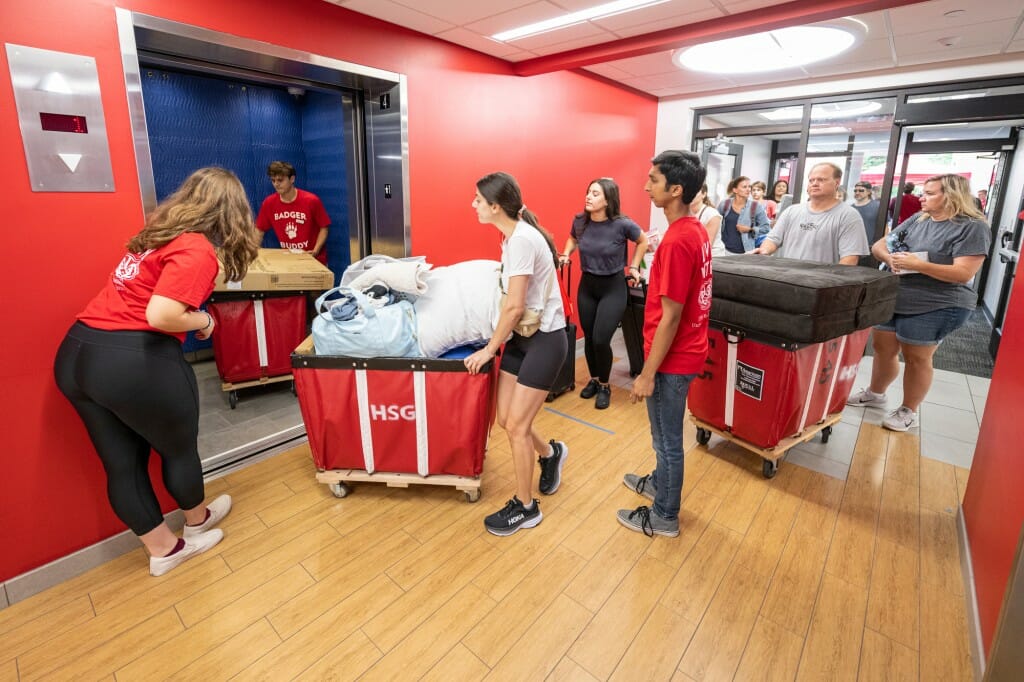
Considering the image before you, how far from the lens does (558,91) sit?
4.46m

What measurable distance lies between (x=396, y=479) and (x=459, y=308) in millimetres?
928

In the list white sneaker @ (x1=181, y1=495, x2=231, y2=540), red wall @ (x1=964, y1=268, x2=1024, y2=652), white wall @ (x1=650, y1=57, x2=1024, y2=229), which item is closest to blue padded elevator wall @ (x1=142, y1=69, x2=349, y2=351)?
white sneaker @ (x1=181, y1=495, x2=231, y2=540)

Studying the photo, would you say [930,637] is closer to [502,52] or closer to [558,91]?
[502,52]

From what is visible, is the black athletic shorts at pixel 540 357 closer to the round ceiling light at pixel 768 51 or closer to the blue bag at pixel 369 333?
the blue bag at pixel 369 333

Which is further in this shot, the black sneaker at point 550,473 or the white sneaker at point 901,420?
the white sneaker at point 901,420

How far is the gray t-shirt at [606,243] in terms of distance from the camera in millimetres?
3580

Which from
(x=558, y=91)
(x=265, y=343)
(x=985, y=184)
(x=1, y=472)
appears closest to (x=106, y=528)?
(x=1, y=472)

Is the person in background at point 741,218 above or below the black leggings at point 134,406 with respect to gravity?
above

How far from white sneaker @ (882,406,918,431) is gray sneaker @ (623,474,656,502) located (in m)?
1.98

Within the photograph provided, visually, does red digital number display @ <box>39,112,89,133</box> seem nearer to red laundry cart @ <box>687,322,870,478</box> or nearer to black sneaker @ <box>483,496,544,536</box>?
black sneaker @ <box>483,496,544,536</box>

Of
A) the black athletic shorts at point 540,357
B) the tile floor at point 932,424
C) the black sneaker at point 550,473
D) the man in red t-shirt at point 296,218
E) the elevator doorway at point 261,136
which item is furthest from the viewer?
the man in red t-shirt at point 296,218

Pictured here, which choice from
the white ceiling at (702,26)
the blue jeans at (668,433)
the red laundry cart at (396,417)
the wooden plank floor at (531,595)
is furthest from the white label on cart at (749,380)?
the white ceiling at (702,26)

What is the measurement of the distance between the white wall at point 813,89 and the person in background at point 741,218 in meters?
0.90

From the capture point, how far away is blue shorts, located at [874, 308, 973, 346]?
3182 millimetres
